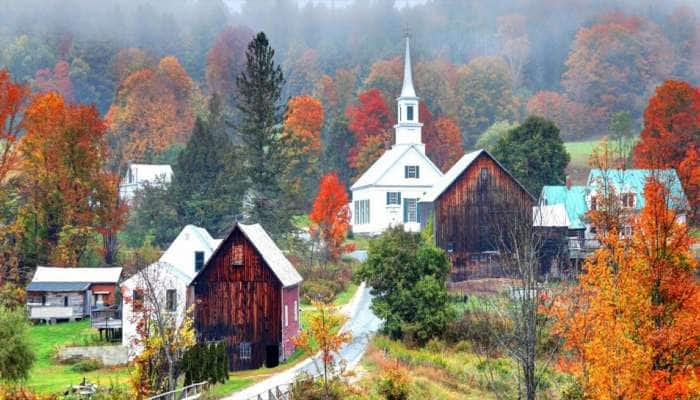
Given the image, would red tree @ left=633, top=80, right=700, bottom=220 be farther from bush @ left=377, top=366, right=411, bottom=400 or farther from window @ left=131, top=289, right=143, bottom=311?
bush @ left=377, top=366, right=411, bottom=400

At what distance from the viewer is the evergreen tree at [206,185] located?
74.3 metres

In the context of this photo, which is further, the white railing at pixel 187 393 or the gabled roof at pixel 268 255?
the gabled roof at pixel 268 255

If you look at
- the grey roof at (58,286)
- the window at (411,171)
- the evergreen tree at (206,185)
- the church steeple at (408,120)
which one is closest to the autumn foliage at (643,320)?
the grey roof at (58,286)

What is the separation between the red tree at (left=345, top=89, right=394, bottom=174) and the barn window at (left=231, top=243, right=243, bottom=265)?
5220 cm

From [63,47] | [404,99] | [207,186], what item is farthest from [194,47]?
[207,186]

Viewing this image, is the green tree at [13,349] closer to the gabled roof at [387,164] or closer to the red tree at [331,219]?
the red tree at [331,219]

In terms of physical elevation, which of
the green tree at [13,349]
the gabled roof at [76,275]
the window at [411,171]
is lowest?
the green tree at [13,349]

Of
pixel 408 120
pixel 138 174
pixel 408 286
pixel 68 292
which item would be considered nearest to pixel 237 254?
pixel 408 286

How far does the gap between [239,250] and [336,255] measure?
21516mm

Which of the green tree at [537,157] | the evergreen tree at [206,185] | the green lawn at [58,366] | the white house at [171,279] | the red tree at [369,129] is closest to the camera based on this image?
the green lawn at [58,366]

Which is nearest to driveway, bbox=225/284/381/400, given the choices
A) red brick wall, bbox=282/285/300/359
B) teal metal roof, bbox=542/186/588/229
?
red brick wall, bbox=282/285/300/359

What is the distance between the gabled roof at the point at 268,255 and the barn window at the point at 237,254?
1.87 feet

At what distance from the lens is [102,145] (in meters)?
71.1

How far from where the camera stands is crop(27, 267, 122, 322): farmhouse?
58688mm
